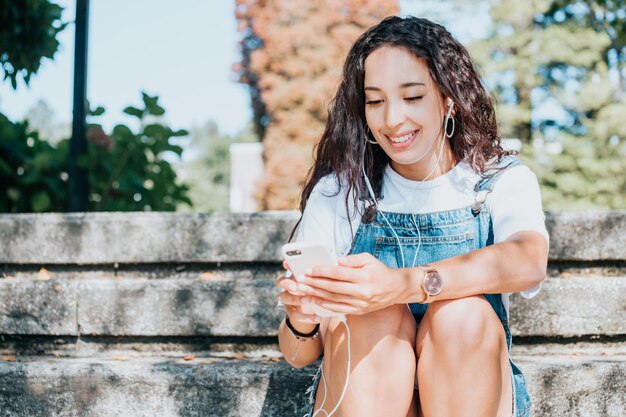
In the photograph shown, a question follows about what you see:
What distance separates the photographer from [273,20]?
51.2 ft

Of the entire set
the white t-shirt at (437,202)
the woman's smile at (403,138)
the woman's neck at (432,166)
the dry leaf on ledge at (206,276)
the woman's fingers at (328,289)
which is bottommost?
the dry leaf on ledge at (206,276)

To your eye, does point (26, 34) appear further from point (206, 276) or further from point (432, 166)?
point (432, 166)

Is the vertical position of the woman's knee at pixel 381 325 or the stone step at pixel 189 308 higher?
the woman's knee at pixel 381 325

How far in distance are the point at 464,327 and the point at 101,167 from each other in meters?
2.75

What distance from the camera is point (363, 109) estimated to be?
1950 millimetres

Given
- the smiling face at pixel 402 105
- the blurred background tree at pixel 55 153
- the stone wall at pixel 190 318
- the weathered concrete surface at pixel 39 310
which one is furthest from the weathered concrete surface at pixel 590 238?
the blurred background tree at pixel 55 153

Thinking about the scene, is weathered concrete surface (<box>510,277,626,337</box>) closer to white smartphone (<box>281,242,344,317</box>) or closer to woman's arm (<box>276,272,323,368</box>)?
woman's arm (<box>276,272,323,368</box>)

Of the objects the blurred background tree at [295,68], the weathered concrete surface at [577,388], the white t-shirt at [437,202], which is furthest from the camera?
the blurred background tree at [295,68]

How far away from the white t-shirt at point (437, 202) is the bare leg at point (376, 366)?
0.24 m

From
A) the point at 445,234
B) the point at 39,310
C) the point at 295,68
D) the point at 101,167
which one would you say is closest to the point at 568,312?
the point at 445,234

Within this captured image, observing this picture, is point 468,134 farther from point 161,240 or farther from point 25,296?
point 25,296

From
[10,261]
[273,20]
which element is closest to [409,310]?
[10,261]

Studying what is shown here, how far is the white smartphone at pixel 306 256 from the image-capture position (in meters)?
1.58

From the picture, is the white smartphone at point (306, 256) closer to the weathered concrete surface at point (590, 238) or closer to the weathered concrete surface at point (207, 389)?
the weathered concrete surface at point (207, 389)
